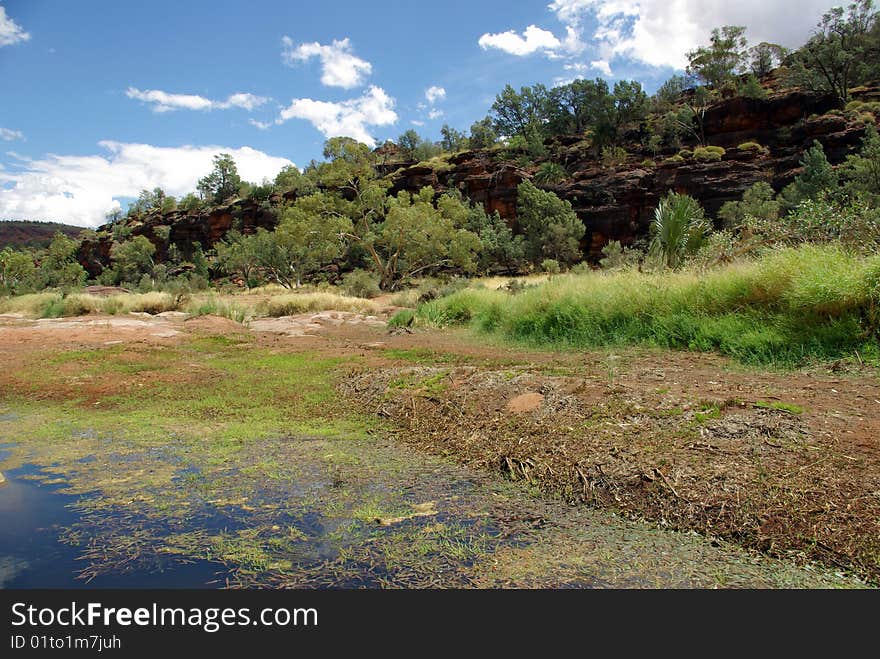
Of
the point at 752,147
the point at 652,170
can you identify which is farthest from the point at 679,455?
the point at 752,147

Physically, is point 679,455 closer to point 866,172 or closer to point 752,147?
point 866,172

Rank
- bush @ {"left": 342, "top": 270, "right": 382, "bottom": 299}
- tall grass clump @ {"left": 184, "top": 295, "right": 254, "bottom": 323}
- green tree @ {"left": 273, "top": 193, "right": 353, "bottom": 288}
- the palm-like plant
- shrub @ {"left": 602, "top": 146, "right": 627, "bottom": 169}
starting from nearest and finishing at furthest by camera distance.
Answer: the palm-like plant
tall grass clump @ {"left": 184, "top": 295, "right": 254, "bottom": 323}
bush @ {"left": 342, "top": 270, "right": 382, "bottom": 299}
green tree @ {"left": 273, "top": 193, "right": 353, "bottom": 288}
shrub @ {"left": 602, "top": 146, "right": 627, "bottom": 169}

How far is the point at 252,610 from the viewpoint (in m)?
2.42

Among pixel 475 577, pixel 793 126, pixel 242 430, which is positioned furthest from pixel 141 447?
pixel 793 126

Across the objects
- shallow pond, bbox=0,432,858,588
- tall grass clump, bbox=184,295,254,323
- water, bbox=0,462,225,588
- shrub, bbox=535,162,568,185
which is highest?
shrub, bbox=535,162,568,185

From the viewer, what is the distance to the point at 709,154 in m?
51.2

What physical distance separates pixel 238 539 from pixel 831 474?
12.6ft

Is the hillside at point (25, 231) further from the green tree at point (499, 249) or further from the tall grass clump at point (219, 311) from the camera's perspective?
the tall grass clump at point (219, 311)

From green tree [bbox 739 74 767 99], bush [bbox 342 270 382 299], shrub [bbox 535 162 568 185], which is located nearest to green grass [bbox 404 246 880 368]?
bush [bbox 342 270 382 299]

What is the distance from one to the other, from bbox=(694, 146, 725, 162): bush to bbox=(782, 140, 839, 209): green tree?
12.2 m

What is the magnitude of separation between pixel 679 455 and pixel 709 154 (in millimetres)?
56101

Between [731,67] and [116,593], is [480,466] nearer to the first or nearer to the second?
[116,593]

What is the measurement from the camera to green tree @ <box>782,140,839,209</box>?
3584cm

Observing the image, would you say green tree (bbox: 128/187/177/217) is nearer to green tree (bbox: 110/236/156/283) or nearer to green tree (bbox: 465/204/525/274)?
green tree (bbox: 110/236/156/283)
